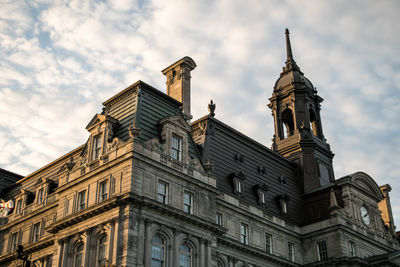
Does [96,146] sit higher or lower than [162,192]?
higher

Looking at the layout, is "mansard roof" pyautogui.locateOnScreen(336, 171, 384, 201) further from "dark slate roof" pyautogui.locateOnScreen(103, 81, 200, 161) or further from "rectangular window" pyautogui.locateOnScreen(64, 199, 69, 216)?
"rectangular window" pyautogui.locateOnScreen(64, 199, 69, 216)

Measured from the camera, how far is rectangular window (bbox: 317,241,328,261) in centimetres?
4988

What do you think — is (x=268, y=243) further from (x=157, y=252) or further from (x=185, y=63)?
(x=185, y=63)

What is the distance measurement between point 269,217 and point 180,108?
1321 centimetres

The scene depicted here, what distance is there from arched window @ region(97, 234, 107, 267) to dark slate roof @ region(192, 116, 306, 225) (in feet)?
41.2

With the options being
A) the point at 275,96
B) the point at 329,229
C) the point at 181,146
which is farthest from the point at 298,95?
the point at 181,146

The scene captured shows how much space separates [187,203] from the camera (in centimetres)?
3925

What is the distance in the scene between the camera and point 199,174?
41.1 metres

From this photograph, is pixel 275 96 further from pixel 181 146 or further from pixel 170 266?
pixel 170 266

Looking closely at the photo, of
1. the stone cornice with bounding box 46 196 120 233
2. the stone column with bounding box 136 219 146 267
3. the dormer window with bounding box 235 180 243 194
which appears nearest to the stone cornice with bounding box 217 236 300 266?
the dormer window with bounding box 235 180 243 194

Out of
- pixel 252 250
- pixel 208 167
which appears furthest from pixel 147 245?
pixel 252 250

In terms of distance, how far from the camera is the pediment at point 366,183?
178 feet

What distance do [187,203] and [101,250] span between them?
731 cm

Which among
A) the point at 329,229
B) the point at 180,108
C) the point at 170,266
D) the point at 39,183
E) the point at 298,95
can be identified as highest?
the point at 298,95
